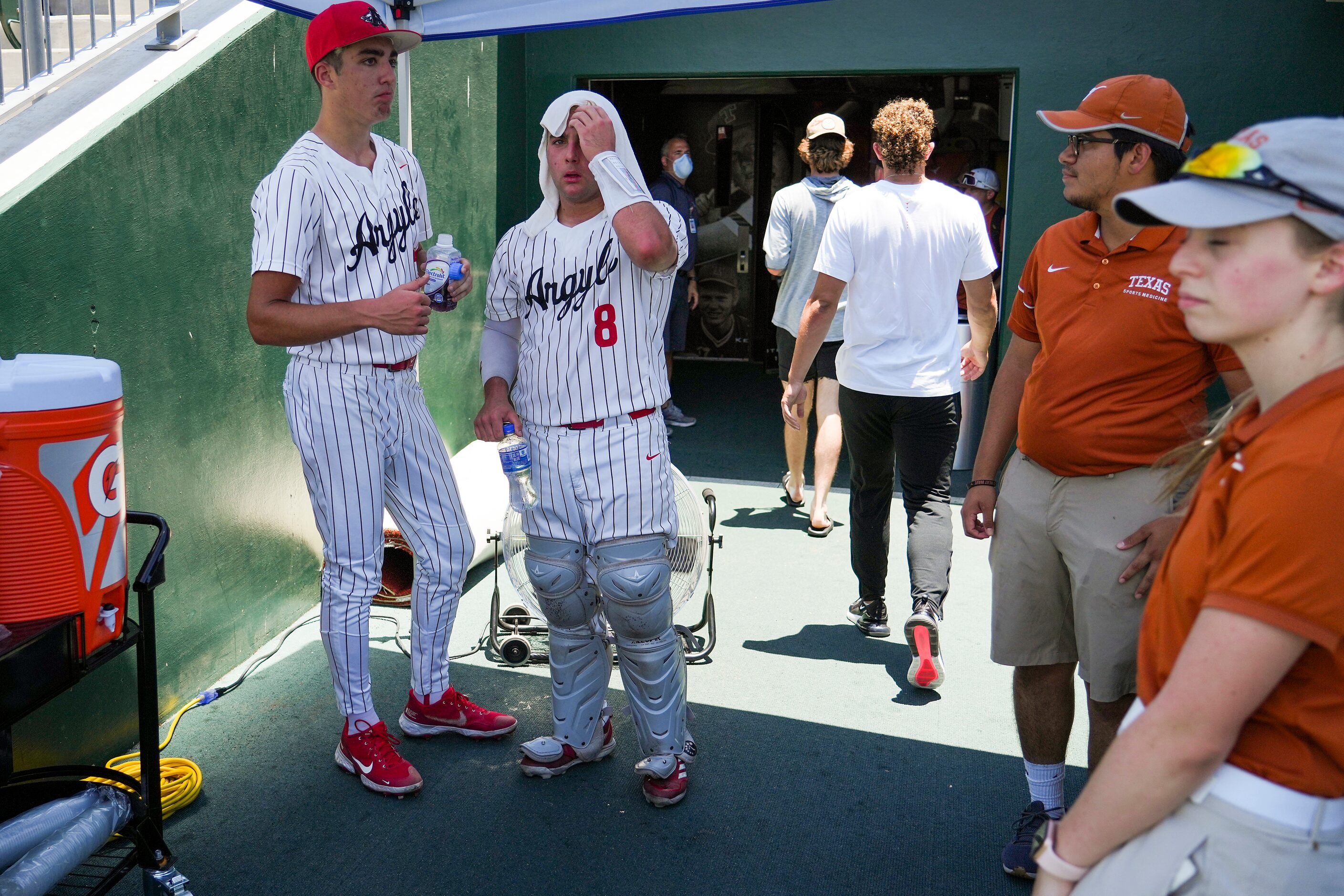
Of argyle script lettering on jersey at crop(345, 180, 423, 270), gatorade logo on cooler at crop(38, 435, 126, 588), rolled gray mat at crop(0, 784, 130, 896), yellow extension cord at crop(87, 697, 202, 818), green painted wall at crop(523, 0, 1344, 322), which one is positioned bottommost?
yellow extension cord at crop(87, 697, 202, 818)

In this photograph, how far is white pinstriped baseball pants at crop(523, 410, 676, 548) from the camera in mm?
3092

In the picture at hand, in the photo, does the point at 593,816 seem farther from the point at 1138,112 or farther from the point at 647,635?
the point at 1138,112

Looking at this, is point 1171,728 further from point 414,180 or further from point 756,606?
point 756,606

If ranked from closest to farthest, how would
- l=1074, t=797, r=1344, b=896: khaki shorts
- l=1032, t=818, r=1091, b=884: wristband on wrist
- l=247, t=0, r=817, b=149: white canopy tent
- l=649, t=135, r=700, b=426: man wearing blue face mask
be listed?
l=1074, t=797, r=1344, b=896: khaki shorts, l=1032, t=818, r=1091, b=884: wristband on wrist, l=247, t=0, r=817, b=149: white canopy tent, l=649, t=135, r=700, b=426: man wearing blue face mask

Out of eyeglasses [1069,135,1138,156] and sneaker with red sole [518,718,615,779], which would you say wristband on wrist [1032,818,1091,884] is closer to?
eyeglasses [1069,135,1138,156]

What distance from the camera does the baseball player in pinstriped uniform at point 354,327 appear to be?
3029 mm

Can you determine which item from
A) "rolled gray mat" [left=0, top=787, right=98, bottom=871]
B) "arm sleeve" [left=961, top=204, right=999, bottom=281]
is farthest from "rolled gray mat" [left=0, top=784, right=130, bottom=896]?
"arm sleeve" [left=961, top=204, right=999, bottom=281]

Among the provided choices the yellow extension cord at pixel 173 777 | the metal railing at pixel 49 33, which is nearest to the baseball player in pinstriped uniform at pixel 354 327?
the yellow extension cord at pixel 173 777

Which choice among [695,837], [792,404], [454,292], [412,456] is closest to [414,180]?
[454,292]

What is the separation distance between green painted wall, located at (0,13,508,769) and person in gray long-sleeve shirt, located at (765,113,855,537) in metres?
2.57

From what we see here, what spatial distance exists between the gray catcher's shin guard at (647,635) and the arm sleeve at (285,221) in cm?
116

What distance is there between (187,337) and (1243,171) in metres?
3.35

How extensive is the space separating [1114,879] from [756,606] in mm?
3474

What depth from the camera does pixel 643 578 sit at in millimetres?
3072
